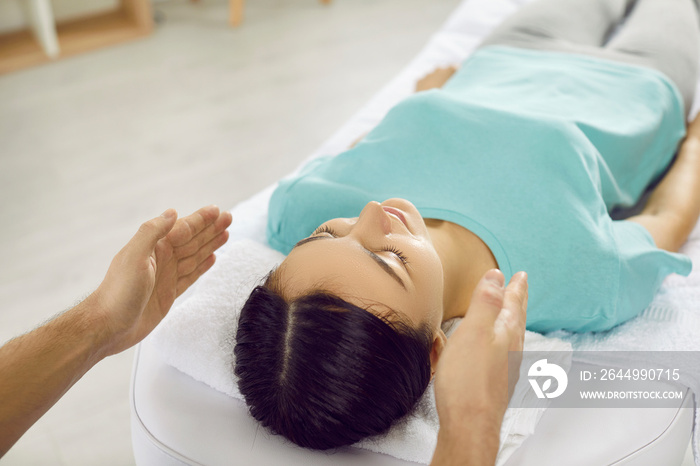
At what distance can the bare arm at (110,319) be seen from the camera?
819 mm

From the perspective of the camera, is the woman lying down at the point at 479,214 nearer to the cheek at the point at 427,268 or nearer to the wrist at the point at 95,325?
the cheek at the point at 427,268

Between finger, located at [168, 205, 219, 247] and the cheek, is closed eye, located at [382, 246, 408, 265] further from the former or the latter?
finger, located at [168, 205, 219, 247]

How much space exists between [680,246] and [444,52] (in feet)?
3.33

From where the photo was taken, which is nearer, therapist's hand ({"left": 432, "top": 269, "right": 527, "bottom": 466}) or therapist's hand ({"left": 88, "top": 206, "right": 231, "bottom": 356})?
therapist's hand ({"left": 432, "top": 269, "right": 527, "bottom": 466})

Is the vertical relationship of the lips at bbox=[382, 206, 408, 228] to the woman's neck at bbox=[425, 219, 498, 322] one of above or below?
above

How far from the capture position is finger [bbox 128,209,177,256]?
0.93 meters

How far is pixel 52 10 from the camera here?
3.10 meters

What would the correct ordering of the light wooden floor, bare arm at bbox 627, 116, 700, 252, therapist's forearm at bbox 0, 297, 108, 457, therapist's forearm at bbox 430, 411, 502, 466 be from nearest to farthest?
therapist's forearm at bbox 430, 411, 502, 466, therapist's forearm at bbox 0, 297, 108, 457, bare arm at bbox 627, 116, 700, 252, the light wooden floor

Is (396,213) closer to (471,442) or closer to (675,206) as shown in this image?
(471,442)

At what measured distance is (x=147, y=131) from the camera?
251 cm

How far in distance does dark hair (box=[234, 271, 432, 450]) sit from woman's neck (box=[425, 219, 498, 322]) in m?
0.20

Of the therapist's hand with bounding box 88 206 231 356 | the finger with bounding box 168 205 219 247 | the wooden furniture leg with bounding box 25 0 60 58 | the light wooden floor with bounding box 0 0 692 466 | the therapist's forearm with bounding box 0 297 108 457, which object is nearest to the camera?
the therapist's forearm with bounding box 0 297 108 457

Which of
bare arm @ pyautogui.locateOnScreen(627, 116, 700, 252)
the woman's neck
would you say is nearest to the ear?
the woman's neck

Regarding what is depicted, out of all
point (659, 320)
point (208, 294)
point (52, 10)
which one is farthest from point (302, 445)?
point (52, 10)
